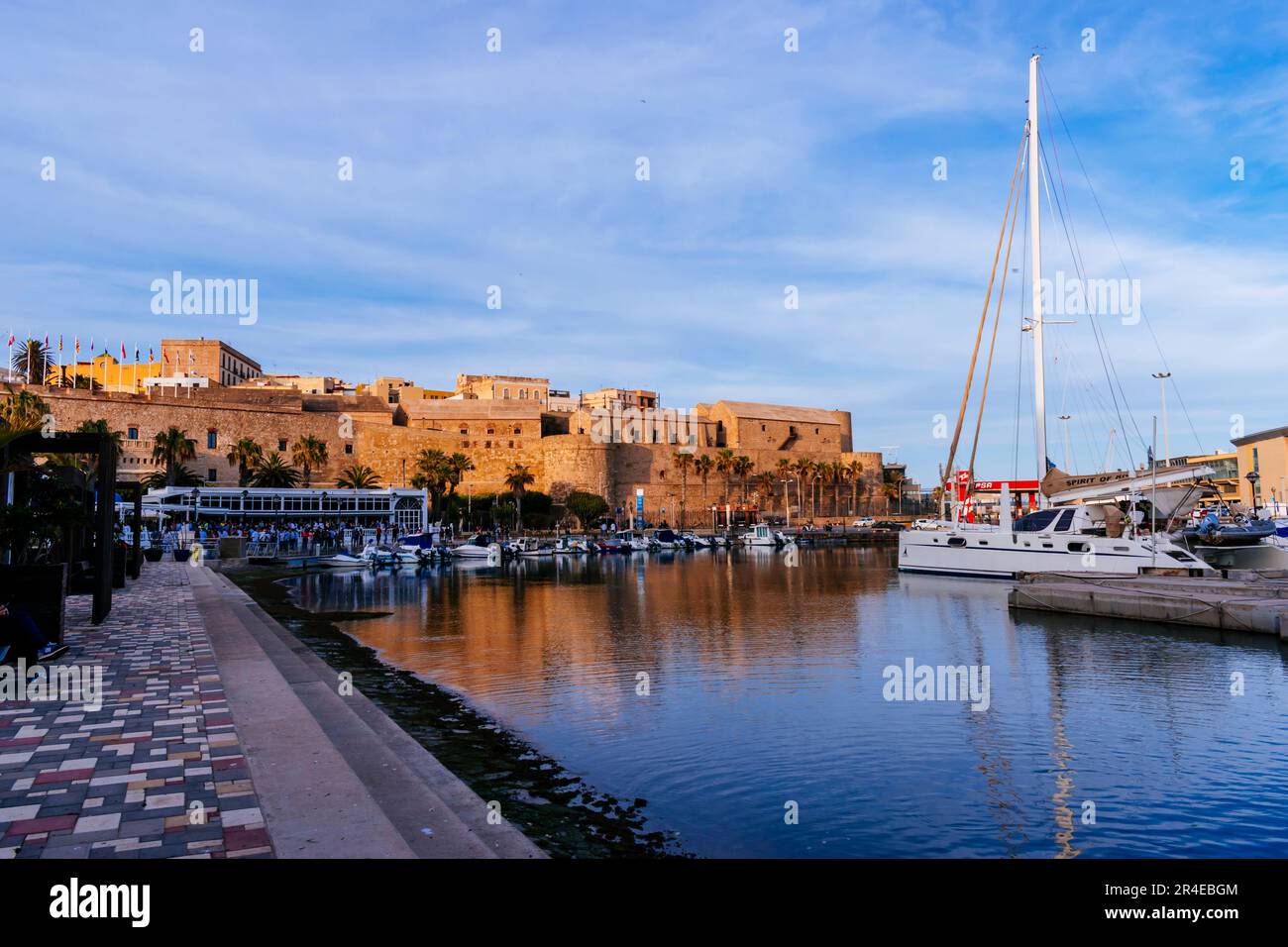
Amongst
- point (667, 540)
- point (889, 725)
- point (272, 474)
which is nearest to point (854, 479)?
point (667, 540)

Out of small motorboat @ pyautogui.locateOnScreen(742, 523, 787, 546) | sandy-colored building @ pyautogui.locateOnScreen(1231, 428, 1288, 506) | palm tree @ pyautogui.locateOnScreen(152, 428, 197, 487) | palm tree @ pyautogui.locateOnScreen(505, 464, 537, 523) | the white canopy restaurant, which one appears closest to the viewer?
sandy-colored building @ pyautogui.locateOnScreen(1231, 428, 1288, 506)

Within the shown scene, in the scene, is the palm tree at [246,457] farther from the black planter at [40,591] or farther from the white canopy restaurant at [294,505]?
the black planter at [40,591]

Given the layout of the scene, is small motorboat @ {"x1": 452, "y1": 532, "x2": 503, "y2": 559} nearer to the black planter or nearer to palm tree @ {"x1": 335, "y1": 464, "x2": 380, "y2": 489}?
palm tree @ {"x1": 335, "y1": 464, "x2": 380, "y2": 489}

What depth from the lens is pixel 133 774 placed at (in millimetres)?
5258

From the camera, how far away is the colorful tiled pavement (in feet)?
13.6

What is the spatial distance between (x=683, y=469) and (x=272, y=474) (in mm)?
38402

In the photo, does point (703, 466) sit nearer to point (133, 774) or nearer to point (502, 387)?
point (502, 387)

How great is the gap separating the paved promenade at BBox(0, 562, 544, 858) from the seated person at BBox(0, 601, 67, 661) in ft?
1.24

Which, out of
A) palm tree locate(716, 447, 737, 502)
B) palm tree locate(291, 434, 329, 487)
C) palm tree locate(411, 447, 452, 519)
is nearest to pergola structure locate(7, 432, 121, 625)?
palm tree locate(411, 447, 452, 519)

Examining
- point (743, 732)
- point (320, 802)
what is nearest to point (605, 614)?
point (743, 732)

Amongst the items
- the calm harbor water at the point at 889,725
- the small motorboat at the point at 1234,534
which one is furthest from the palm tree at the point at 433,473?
the small motorboat at the point at 1234,534

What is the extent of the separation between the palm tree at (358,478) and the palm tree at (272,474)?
423cm

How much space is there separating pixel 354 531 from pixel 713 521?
145 ft

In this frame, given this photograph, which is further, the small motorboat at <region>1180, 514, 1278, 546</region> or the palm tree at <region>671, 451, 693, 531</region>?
the palm tree at <region>671, 451, 693, 531</region>
